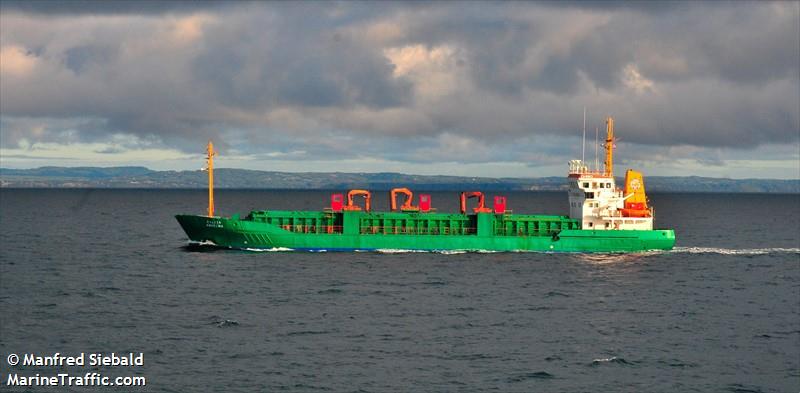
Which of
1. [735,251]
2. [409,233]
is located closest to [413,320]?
[409,233]

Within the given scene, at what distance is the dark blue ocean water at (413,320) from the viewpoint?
40312mm

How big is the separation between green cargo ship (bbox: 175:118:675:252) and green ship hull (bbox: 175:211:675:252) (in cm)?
10

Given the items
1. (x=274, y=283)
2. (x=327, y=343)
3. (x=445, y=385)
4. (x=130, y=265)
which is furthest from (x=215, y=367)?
(x=130, y=265)

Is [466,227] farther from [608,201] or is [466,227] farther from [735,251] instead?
[735,251]

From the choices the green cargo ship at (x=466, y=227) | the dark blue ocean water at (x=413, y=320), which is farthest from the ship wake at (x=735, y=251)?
the green cargo ship at (x=466, y=227)

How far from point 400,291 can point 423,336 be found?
16003 mm

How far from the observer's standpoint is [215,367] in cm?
4088

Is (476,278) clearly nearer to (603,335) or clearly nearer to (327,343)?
(603,335)

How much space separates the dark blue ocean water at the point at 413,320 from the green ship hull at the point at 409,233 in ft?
5.32

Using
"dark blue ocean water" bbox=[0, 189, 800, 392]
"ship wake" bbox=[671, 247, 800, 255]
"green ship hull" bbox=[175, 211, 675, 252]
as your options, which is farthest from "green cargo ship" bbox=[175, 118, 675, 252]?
"ship wake" bbox=[671, 247, 800, 255]

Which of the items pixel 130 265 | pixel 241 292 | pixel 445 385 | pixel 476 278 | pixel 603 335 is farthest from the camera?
pixel 130 265

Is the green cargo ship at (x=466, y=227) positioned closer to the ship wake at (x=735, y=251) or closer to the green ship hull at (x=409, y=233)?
the green ship hull at (x=409, y=233)

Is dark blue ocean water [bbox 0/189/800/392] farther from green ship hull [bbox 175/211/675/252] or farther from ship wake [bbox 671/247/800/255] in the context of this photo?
ship wake [bbox 671/247/800/255]

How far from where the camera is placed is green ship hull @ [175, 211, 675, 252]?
86312mm
